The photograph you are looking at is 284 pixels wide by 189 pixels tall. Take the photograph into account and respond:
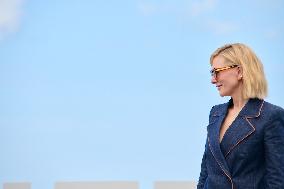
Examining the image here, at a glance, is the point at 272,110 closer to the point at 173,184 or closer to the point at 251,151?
the point at 251,151

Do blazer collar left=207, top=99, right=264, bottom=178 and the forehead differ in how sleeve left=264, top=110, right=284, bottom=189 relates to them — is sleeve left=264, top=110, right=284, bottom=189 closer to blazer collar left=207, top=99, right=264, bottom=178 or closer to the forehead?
blazer collar left=207, top=99, right=264, bottom=178

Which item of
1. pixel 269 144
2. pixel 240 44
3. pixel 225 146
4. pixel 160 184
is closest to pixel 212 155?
pixel 225 146

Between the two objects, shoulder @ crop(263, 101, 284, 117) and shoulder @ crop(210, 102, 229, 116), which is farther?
shoulder @ crop(210, 102, 229, 116)

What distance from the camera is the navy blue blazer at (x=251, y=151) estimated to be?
2.14 m

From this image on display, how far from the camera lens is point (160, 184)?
6000 millimetres

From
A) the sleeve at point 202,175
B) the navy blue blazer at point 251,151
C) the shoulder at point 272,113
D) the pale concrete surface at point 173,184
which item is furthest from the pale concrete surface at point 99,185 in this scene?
the shoulder at point 272,113

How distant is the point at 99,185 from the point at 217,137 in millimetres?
3985

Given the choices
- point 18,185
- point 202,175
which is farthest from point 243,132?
point 18,185

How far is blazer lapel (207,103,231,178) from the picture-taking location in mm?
2227

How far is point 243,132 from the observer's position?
2205 millimetres

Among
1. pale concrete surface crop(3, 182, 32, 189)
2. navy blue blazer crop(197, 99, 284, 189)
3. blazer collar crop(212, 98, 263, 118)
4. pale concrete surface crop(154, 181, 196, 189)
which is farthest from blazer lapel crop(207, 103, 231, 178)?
pale concrete surface crop(3, 182, 32, 189)

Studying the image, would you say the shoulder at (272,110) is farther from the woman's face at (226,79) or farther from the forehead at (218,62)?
the forehead at (218,62)

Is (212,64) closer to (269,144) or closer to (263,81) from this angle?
(263,81)

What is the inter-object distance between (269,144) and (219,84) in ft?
1.12
